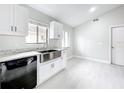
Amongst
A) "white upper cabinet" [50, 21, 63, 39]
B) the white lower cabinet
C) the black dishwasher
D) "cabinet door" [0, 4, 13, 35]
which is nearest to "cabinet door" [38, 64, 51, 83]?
the white lower cabinet

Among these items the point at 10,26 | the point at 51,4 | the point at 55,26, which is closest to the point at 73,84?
the point at 10,26

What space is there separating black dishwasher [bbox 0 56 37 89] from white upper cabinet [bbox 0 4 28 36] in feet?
2.33

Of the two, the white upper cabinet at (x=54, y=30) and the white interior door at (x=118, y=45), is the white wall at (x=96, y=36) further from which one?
the white upper cabinet at (x=54, y=30)

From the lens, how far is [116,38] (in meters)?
4.41

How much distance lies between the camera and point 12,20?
1.87m

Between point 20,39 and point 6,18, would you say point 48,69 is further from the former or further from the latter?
point 6,18

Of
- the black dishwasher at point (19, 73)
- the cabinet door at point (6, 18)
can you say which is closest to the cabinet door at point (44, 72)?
the black dishwasher at point (19, 73)

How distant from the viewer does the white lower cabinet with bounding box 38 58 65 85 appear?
2.35m

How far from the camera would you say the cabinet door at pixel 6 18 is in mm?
1679

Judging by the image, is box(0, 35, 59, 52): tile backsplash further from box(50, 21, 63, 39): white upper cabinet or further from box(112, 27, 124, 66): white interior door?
box(112, 27, 124, 66): white interior door

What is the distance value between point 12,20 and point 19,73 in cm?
119

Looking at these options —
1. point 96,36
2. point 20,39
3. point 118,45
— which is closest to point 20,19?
point 20,39

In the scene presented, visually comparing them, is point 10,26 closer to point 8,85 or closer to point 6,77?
point 6,77

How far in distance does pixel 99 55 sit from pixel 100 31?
4.83 ft
